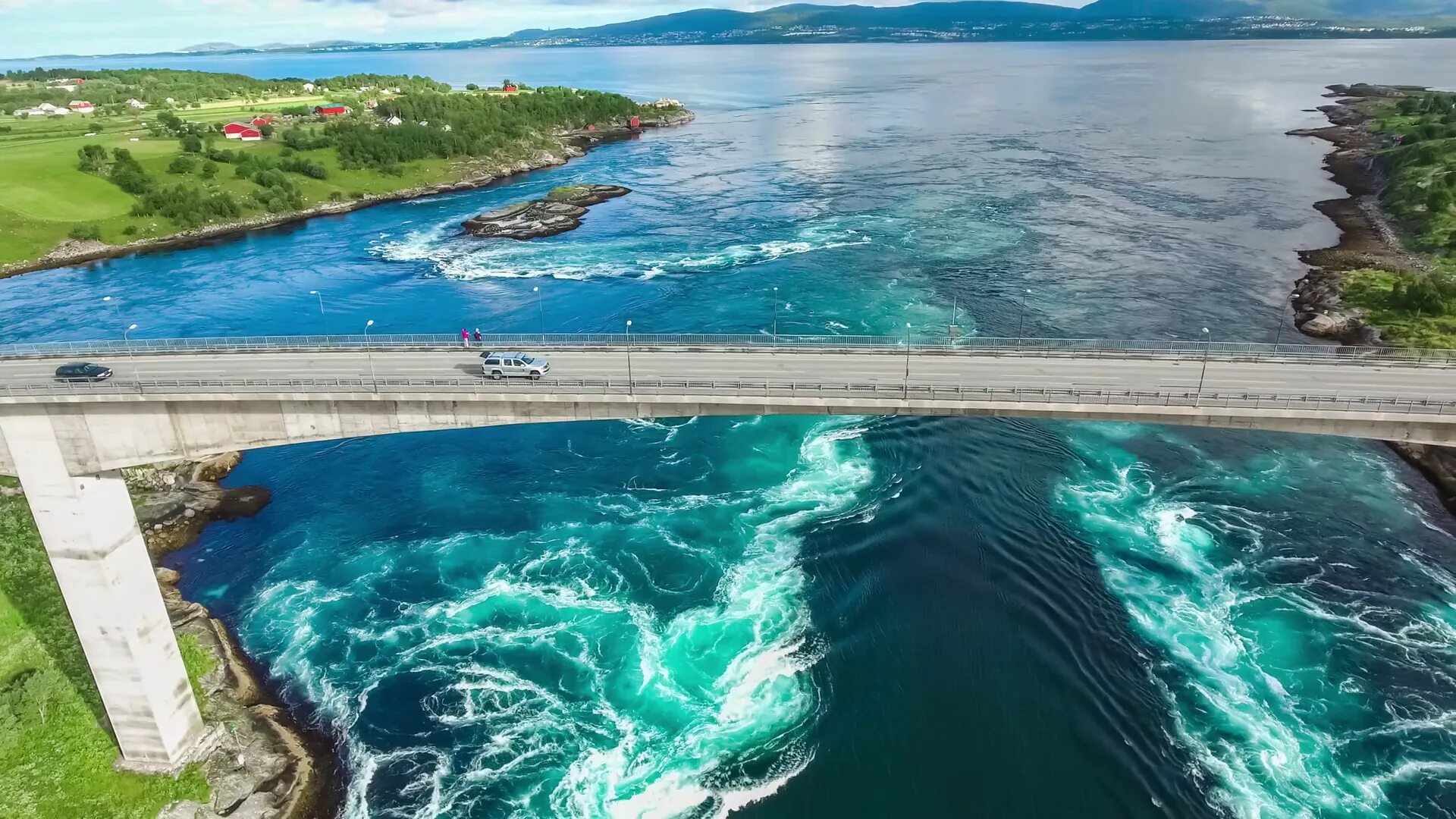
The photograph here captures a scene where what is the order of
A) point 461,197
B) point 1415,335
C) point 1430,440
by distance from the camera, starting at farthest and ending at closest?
1. point 461,197
2. point 1415,335
3. point 1430,440

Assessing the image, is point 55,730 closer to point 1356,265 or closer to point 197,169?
point 1356,265

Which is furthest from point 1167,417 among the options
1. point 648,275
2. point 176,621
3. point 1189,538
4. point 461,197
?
point 461,197

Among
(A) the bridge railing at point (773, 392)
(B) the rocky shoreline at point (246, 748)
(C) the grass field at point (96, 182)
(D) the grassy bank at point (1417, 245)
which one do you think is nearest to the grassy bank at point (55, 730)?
(B) the rocky shoreline at point (246, 748)

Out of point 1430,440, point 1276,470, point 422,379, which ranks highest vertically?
point 422,379

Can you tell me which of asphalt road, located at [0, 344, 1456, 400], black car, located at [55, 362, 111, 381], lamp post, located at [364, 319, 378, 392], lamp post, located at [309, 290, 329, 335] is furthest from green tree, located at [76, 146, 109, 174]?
black car, located at [55, 362, 111, 381]

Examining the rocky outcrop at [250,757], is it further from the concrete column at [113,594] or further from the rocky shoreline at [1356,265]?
the rocky shoreline at [1356,265]

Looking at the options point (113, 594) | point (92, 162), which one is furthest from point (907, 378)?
point (92, 162)

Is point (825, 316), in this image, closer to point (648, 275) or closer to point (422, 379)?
point (648, 275)
